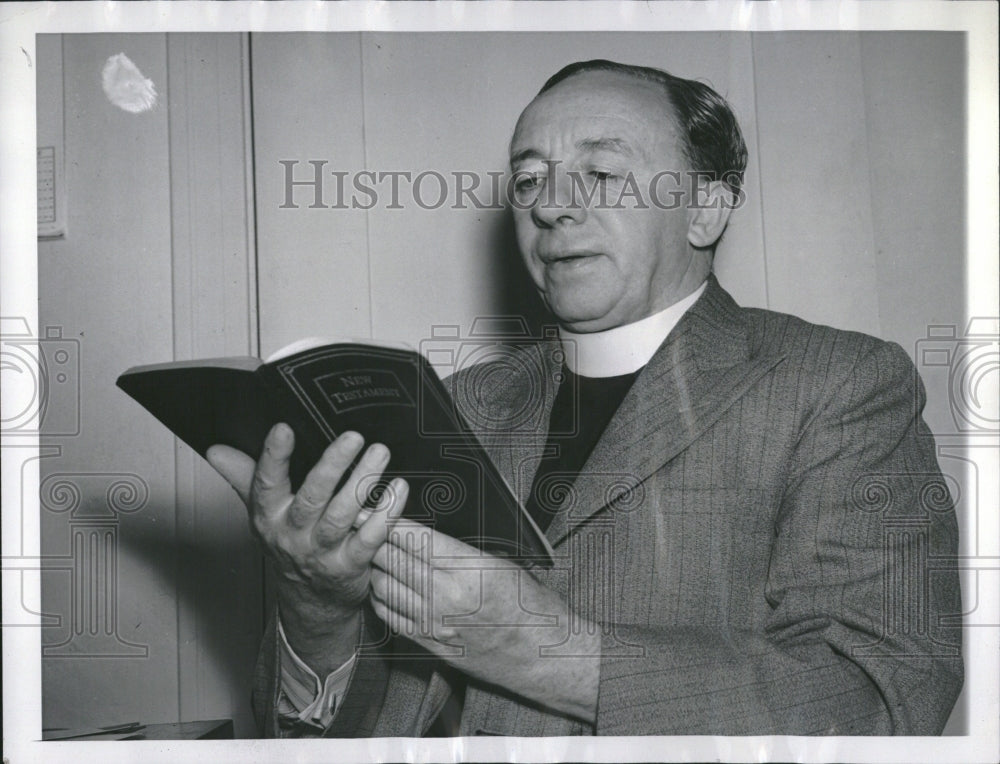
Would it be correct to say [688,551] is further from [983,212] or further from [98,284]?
[98,284]

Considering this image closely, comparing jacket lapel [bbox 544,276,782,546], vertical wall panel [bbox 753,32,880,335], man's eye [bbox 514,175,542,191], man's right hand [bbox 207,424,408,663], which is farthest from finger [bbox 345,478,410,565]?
vertical wall panel [bbox 753,32,880,335]

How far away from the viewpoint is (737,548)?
142 centimetres

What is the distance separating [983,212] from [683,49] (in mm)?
510

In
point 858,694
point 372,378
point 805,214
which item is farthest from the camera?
point 805,214

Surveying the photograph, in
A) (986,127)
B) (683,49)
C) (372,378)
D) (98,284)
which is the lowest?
(372,378)

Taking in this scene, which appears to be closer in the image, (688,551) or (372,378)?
(372,378)

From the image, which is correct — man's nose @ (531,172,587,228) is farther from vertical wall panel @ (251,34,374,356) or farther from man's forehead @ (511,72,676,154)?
vertical wall panel @ (251,34,374,356)

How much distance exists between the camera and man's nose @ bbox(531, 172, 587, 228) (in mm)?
1487

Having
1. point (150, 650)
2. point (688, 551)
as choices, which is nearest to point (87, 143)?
point (150, 650)

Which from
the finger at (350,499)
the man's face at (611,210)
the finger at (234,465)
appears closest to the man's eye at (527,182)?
the man's face at (611,210)

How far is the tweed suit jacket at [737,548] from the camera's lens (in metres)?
1.40

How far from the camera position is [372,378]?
4.25 feet

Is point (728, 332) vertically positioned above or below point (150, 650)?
above

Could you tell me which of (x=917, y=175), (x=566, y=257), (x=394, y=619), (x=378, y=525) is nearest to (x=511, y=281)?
(x=566, y=257)
